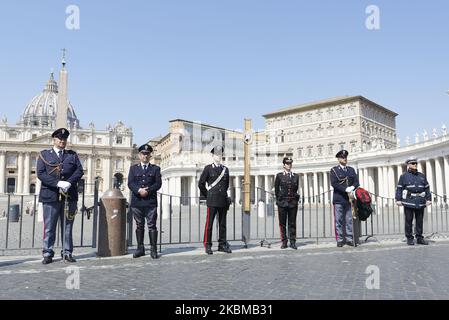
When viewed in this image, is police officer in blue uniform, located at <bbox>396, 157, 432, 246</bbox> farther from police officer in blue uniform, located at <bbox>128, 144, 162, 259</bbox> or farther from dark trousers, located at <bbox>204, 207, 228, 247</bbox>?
police officer in blue uniform, located at <bbox>128, 144, 162, 259</bbox>

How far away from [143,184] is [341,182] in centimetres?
482

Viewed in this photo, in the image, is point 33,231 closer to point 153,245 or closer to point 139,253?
point 139,253

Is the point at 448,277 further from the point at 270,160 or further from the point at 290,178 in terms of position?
the point at 270,160

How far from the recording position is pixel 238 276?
582 centimetres

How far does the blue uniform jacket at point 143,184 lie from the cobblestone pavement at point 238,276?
1.09 metres

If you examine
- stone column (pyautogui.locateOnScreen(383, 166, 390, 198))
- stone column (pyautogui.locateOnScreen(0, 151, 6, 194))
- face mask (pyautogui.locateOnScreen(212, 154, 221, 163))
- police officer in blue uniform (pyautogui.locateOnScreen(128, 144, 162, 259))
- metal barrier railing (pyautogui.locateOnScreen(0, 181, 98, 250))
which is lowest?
metal barrier railing (pyautogui.locateOnScreen(0, 181, 98, 250))

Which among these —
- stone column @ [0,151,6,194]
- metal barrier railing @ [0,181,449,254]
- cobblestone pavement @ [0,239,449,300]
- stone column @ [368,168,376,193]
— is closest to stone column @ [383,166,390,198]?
stone column @ [368,168,376,193]

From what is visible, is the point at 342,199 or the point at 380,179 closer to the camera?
the point at 342,199

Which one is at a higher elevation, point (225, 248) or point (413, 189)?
point (413, 189)

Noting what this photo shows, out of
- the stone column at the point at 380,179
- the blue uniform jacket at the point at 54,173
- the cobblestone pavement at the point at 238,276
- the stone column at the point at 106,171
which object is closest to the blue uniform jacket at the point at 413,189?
the cobblestone pavement at the point at 238,276


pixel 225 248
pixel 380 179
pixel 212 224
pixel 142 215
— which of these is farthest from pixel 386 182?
pixel 142 215

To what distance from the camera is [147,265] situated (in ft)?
22.5

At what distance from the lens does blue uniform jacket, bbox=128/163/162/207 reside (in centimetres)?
797
